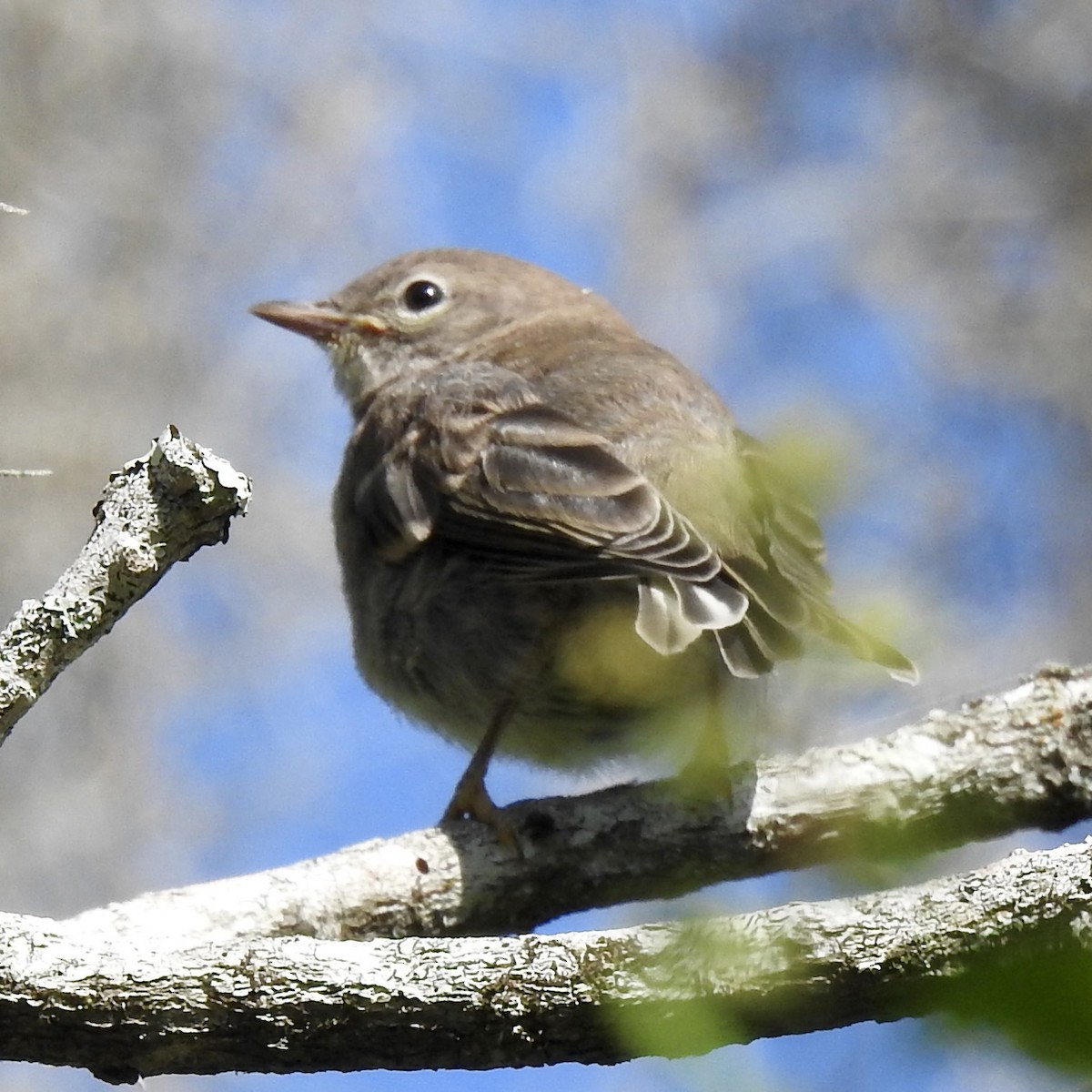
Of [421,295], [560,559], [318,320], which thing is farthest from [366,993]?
[421,295]

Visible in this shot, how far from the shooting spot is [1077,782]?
4.12 metres

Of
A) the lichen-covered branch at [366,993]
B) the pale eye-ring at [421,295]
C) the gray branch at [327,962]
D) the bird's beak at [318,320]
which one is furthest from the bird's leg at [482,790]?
the pale eye-ring at [421,295]

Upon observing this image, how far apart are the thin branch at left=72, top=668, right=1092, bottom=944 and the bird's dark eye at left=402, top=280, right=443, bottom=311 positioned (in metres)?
2.97

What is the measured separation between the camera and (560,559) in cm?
427

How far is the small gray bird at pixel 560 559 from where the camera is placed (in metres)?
3.98

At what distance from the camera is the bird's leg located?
13.6ft

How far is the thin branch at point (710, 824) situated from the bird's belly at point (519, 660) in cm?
25

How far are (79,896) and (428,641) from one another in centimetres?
446

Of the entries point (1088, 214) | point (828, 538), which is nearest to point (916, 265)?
point (1088, 214)

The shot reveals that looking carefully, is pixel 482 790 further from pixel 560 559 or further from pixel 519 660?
pixel 560 559

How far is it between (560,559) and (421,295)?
2653 mm

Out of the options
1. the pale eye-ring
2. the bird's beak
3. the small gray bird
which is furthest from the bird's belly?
the pale eye-ring

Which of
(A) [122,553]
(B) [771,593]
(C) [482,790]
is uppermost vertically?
(B) [771,593]

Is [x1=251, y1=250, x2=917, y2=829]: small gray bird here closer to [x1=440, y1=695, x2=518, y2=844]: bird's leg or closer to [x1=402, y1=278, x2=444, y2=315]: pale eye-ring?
[x1=440, y1=695, x2=518, y2=844]: bird's leg
